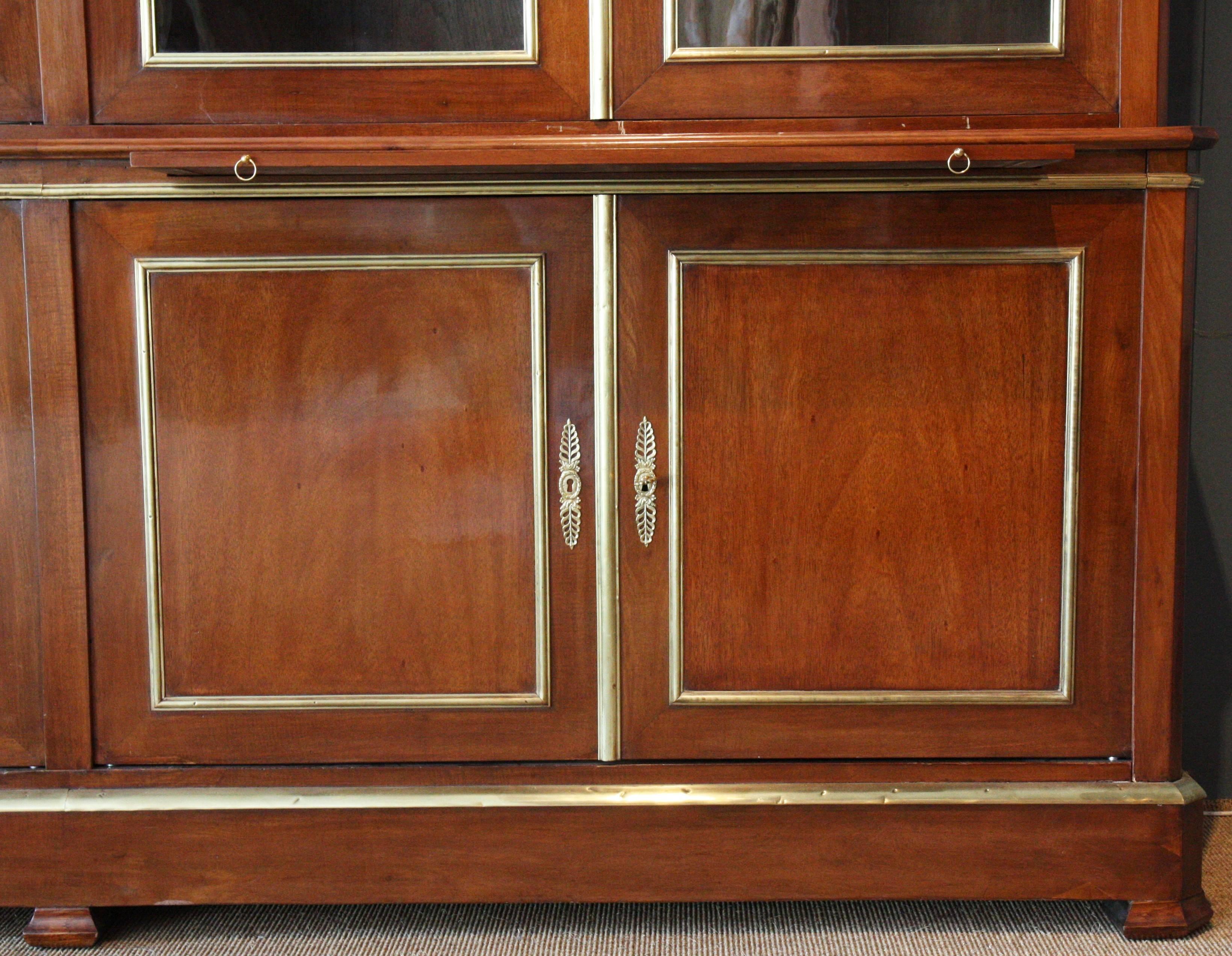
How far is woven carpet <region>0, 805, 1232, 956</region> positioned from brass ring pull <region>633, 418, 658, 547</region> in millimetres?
373

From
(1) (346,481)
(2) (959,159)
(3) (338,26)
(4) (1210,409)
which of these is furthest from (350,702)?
(4) (1210,409)

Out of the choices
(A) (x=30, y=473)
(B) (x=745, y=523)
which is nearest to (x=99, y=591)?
(A) (x=30, y=473)

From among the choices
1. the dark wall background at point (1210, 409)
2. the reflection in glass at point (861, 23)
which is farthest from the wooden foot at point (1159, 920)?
the reflection in glass at point (861, 23)

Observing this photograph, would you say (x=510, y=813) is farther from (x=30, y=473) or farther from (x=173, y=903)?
(x=30, y=473)

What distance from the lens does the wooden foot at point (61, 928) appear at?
1.09 metres

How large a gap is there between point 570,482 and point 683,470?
0.34 ft

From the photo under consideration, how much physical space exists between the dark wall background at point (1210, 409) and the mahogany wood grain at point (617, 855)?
0.39m

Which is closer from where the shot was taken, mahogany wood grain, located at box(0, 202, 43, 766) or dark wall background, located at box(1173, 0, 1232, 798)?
mahogany wood grain, located at box(0, 202, 43, 766)

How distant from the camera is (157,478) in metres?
1.07

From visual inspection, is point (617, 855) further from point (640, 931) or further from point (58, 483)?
point (58, 483)

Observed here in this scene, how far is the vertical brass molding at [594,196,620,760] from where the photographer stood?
41.0 inches

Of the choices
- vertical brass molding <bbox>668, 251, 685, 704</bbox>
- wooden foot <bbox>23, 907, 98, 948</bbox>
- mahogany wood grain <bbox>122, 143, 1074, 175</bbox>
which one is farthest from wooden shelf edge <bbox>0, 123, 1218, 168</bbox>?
wooden foot <bbox>23, 907, 98, 948</bbox>

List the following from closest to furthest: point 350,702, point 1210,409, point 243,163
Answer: point 243,163 → point 350,702 → point 1210,409

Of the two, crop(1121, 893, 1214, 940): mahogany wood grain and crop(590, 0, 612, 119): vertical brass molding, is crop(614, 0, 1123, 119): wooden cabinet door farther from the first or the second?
crop(1121, 893, 1214, 940): mahogany wood grain
